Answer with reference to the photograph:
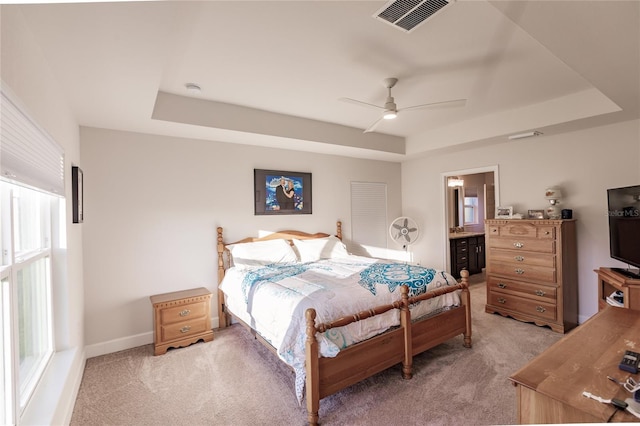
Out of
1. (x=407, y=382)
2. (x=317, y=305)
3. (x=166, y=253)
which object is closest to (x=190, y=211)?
(x=166, y=253)

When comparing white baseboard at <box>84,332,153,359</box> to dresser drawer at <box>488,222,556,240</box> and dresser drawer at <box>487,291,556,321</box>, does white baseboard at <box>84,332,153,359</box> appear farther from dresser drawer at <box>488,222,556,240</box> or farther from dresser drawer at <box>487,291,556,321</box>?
dresser drawer at <box>488,222,556,240</box>

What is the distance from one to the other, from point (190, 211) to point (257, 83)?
1.73 m

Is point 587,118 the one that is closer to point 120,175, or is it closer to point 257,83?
point 257,83

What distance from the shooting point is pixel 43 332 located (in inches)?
83.0

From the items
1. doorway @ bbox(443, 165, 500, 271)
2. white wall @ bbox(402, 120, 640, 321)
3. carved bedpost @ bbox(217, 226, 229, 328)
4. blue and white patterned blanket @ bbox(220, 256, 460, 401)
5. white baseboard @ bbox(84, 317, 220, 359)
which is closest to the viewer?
blue and white patterned blanket @ bbox(220, 256, 460, 401)

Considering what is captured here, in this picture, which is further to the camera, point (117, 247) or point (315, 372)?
point (117, 247)

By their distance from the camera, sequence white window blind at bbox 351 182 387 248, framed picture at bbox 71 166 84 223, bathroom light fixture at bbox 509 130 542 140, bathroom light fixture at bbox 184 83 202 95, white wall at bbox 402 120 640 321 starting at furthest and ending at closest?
white window blind at bbox 351 182 387 248
bathroom light fixture at bbox 509 130 542 140
white wall at bbox 402 120 640 321
bathroom light fixture at bbox 184 83 202 95
framed picture at bbox 71 166 84 223

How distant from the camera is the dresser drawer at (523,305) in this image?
3.51 m

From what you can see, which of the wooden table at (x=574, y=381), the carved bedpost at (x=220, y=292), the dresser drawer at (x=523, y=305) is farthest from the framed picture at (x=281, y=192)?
the wooden table at (x=574, y=381)

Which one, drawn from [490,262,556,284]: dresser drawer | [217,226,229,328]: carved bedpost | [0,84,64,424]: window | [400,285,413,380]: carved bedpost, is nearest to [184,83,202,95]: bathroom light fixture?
[0,84,64,424]: window

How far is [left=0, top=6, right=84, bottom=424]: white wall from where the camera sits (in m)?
1.34

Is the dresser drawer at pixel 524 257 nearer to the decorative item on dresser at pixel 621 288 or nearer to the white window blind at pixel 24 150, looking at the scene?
the decorative item on dresser at pixel 621 288

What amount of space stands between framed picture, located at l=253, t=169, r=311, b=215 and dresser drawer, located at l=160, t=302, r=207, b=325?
1.37 meters

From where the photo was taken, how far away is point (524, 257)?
3711 millimetres
